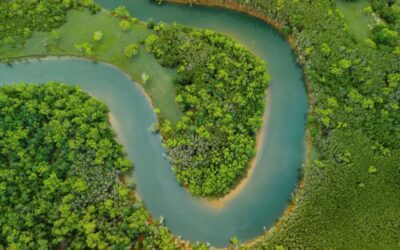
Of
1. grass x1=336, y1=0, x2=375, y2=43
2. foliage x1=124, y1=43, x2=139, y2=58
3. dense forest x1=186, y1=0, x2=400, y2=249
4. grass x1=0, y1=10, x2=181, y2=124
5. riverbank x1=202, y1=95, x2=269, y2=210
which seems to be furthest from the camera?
grass x1=336, y1=0, x2=375, y2=43

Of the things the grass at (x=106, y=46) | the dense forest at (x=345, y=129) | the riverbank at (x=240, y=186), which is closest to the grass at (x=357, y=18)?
the dense forest at (x=345, y=129)

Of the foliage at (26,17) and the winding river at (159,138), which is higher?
the foliage at (26,17)

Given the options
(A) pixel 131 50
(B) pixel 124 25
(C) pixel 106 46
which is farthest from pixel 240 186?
(B) pixel 124 25

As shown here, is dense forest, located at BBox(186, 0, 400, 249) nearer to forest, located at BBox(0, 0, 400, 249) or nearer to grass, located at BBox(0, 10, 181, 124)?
forest, located at BBox(0, 0, 400, 249)

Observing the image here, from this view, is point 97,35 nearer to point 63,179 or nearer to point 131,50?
point 131,50

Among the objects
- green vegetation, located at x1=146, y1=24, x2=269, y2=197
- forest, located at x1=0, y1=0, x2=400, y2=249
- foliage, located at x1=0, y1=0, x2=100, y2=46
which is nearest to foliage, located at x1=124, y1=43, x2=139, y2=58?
forest, located at x1=0, y1=0, x2=400, y2=249

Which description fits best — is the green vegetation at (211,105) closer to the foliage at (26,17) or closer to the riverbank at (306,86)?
the riverbank at (306,86)

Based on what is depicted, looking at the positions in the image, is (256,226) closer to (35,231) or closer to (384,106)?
(384,106)
